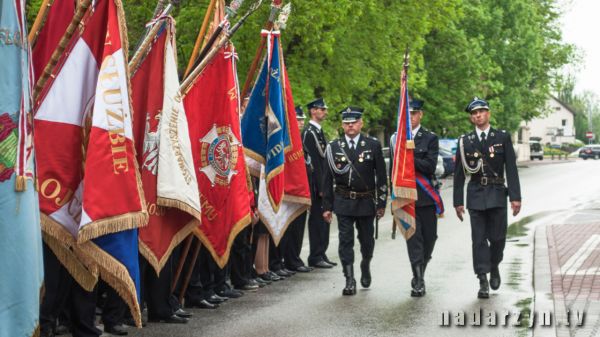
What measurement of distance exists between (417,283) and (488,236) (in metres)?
0.96

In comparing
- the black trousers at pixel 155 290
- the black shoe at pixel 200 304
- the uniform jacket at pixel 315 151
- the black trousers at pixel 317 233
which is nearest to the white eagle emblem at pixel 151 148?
the black trousers at pixel 155 290

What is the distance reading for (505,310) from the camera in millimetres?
9711

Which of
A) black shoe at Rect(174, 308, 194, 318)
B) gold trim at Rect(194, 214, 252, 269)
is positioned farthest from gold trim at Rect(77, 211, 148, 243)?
gold trim at Rect(194, 214, 252, 269)

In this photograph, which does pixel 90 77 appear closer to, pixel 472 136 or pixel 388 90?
pixel 472 136

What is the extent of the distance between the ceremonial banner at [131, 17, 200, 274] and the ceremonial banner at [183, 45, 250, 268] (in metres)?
0.96

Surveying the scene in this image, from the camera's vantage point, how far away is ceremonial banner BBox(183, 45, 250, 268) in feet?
32.2

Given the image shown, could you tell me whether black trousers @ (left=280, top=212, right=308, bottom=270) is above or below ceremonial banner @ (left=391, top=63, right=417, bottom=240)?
below

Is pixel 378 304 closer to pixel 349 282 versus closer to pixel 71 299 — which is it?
pixel 349 282

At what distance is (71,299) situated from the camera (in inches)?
300

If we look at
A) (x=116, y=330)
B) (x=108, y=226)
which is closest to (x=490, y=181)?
(x=116, y=330)

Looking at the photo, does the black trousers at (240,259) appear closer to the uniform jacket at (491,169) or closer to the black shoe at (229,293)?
the black shoe at (229,293)

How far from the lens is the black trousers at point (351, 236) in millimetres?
11008

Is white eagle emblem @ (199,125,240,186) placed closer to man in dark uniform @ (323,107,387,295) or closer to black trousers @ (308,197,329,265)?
man in dark uniform @ (323,107,387,295)

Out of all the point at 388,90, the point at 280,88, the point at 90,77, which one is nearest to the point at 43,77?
the point at 90,77
